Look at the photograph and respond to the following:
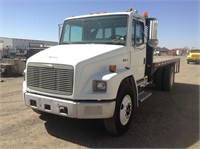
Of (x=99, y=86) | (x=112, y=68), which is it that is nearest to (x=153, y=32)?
(x=112, y=68)

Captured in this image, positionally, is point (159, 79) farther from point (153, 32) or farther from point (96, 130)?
point (96, 130)

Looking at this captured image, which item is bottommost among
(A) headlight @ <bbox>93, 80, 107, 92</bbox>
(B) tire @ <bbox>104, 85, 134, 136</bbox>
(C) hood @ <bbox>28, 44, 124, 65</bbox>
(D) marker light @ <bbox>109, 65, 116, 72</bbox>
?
(B) tire @ <bbox>104, 85, 134, 136</bbox>

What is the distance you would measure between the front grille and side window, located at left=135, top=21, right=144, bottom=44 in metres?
2.35

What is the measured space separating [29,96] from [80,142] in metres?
1.44

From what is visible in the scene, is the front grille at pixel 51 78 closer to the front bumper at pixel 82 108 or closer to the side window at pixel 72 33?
the front bumper at pixel 82 108

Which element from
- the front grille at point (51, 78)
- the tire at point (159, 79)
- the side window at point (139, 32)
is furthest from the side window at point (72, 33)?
the tire at point (159, 79)

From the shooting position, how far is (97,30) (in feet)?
18.9

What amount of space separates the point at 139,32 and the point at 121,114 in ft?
7.79

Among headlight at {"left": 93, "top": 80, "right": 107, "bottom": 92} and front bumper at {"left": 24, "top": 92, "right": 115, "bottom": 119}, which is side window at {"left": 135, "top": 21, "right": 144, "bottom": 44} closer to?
headlight at {"left": 93, "top": 80, "right": 107, "bottom": 92}

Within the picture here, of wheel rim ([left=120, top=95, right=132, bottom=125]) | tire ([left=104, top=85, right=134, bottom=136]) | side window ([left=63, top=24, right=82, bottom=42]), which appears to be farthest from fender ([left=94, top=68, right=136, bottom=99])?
side window ([left=63, top=24, right=82, bottom=42])

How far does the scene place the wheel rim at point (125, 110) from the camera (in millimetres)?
4855

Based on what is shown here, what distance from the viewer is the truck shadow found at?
181 inches

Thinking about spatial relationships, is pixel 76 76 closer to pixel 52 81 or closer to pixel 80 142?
pixel 52 81

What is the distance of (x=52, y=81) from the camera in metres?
4.53
